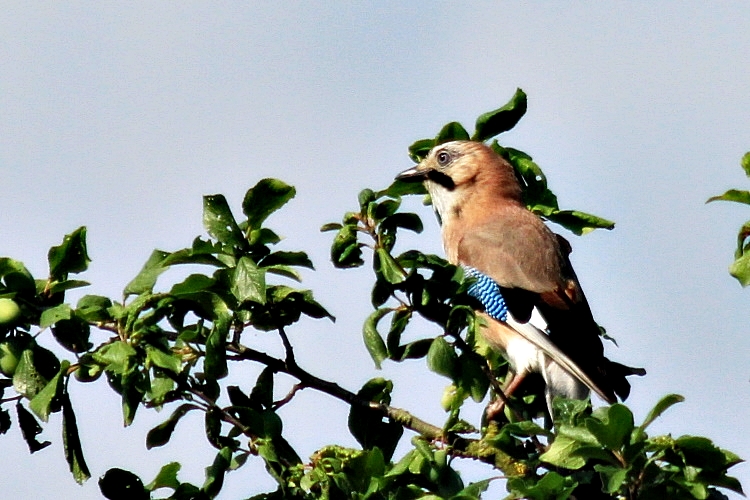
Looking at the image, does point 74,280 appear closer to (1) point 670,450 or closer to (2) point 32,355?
(2) point 32,355

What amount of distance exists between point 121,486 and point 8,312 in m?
0.66

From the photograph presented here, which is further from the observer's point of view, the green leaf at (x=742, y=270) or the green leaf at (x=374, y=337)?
the green leaf at (x=374, y=337)

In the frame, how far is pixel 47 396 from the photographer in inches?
136

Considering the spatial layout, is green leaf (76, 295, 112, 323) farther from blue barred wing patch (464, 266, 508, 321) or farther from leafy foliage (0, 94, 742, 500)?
blue barred wing patch (464, 266, 508, 321)

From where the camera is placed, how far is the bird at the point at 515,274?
5.30 meters

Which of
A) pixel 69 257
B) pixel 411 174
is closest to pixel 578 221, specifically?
pixel 411 174

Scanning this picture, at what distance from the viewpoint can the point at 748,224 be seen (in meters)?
3.65

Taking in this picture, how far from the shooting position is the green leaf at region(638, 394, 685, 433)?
10.5 feet

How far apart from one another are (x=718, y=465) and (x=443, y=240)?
3.52m

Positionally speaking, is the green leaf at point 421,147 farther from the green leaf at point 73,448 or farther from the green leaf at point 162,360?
the green leaf at point 73,448

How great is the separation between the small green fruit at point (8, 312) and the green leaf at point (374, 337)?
1.05 metres

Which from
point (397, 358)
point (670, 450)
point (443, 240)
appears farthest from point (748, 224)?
point (443, 240)

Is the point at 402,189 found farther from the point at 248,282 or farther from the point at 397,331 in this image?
the point at 248,282

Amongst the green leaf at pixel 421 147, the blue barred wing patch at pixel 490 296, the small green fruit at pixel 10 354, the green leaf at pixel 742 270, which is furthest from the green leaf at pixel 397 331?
the blue barred wing patch at pixel 490 296
